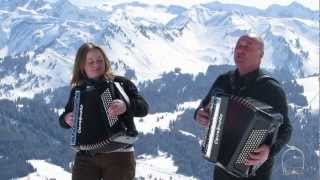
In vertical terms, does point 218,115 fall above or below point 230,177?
above

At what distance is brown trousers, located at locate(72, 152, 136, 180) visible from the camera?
46.5 ft

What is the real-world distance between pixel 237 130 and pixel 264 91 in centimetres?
91

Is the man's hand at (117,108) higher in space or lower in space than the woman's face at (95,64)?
lower

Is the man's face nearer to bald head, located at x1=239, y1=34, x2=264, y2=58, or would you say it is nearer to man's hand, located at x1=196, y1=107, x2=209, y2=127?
bald head, located at x1=239, y1=34, x2=264, y2=58

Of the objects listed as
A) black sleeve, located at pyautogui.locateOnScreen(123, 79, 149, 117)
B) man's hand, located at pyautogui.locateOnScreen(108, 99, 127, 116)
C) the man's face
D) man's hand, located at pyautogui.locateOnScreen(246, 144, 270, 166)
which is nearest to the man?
the man's face

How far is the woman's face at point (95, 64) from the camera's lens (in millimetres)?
14430

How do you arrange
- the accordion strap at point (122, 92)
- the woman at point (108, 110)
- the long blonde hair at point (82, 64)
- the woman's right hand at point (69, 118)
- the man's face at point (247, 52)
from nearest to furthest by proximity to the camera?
the man's face at point (247, 52) < the woman at point (108, 110) < the accordion strap at point (122, 92) < the long blonde hair at point (82, 64) < the woman's right hand at point (69, 118)

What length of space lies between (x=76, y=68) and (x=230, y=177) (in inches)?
138

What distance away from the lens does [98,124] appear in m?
14.3

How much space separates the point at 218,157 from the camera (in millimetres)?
13133

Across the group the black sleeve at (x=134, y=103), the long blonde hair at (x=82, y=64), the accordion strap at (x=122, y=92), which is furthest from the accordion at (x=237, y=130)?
the long blonde hair at (x=82, y=64)

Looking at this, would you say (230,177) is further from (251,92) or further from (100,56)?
(100,56)

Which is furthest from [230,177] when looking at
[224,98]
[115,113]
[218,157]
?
[115,113]

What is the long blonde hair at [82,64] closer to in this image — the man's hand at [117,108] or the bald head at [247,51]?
the man's hand at [117,108]
